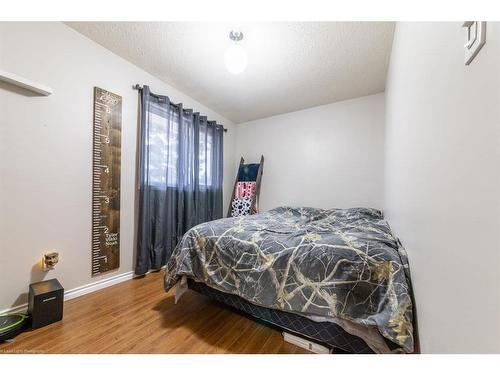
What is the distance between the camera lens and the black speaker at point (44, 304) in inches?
51.9

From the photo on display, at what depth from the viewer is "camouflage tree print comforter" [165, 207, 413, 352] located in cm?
96

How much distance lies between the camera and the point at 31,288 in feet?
4.69

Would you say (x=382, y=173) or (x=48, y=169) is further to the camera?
(x=382, y=173)

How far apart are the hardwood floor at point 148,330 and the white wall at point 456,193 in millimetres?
900

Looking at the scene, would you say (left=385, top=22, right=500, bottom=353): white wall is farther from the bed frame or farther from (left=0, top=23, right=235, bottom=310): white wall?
(left=0, top=23, right=235, bottom=310): white wall

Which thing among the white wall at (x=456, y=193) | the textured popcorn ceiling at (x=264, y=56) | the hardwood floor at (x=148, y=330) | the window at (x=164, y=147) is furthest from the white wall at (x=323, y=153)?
the hardwood floor at (x=148, y=330)

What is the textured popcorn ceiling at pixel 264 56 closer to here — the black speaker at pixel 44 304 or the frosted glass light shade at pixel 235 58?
the frosted glass light shade at pixel 235 58

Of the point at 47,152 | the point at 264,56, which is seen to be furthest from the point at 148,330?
the point at 264,56

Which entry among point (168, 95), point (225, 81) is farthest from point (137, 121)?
point (225, 81)
